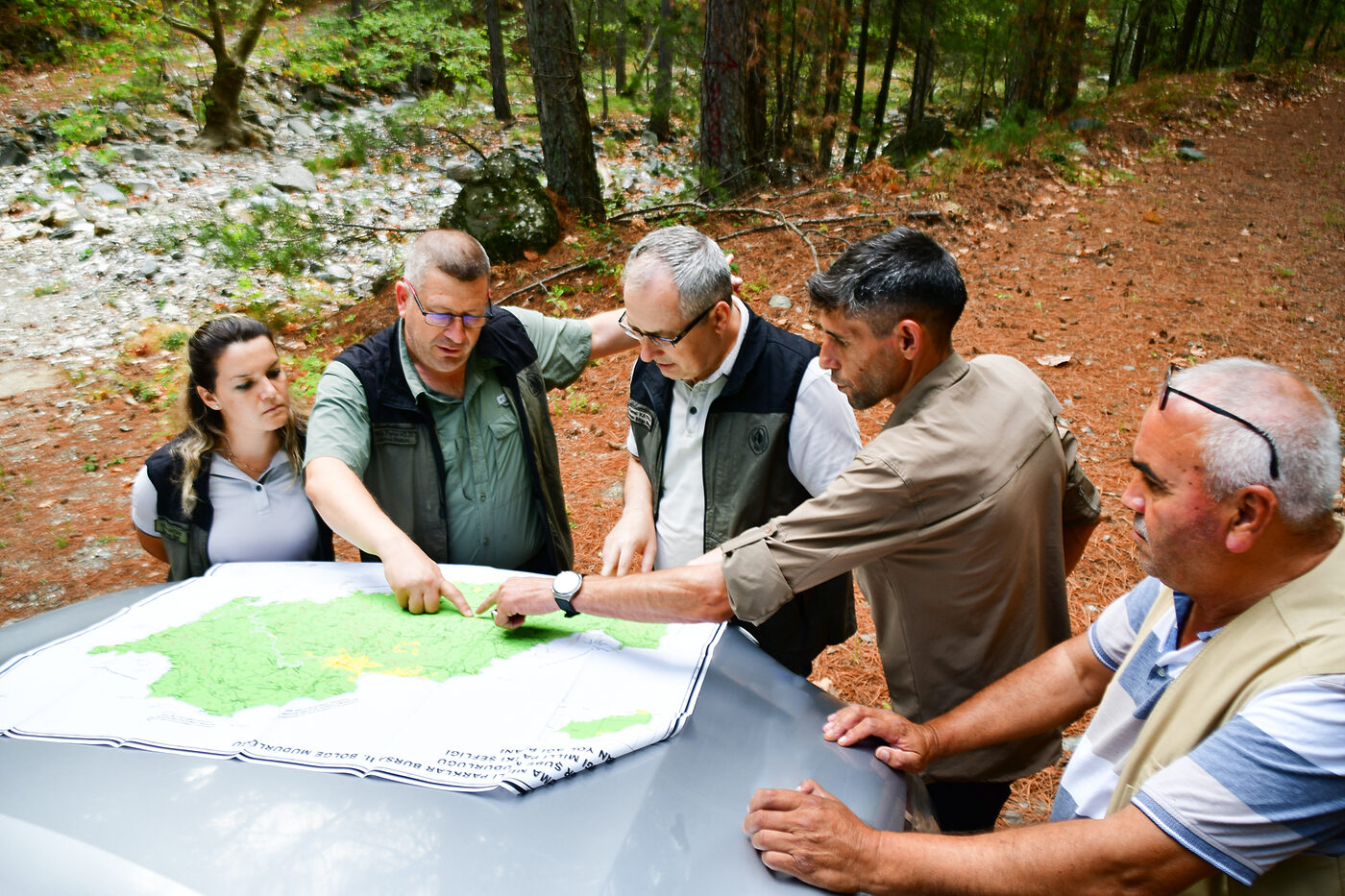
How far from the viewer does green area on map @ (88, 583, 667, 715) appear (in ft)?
5.89

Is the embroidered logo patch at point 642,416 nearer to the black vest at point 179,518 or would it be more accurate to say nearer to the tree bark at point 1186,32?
the black vest at point 179,518

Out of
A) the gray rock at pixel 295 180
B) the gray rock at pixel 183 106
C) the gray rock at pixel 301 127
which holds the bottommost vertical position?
the gray rock at pixel 295 180

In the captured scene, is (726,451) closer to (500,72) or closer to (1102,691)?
(1102,691)

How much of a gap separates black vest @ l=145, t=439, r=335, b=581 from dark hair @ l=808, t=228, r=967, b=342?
215 cm

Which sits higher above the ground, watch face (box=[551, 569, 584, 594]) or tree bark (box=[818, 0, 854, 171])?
tree bark (box=[818, 0, 854, 171])

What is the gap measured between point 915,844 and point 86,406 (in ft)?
26.4

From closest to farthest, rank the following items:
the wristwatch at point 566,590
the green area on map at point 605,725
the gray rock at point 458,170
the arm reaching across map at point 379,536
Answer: the green area on map at point 605,725
the wristwatch at point 566,590
the arm reaching across map at point 379,536
the gray rock at point 458,170

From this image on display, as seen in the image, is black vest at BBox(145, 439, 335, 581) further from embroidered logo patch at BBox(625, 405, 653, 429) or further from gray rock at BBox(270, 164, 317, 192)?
gray rock at BBox(270, 164, 317, 192)

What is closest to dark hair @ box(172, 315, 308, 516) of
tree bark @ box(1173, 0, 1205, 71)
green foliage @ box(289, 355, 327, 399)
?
green foliage @ box(289, 355, 327, 399)

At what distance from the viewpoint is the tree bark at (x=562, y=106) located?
26.1 feet

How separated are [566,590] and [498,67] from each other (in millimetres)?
17342

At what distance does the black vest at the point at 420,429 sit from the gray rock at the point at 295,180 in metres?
11.5

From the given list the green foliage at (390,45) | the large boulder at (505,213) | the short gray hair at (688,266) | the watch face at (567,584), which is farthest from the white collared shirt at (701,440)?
the green foliage at (390,45)

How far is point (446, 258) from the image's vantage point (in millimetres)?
2537
